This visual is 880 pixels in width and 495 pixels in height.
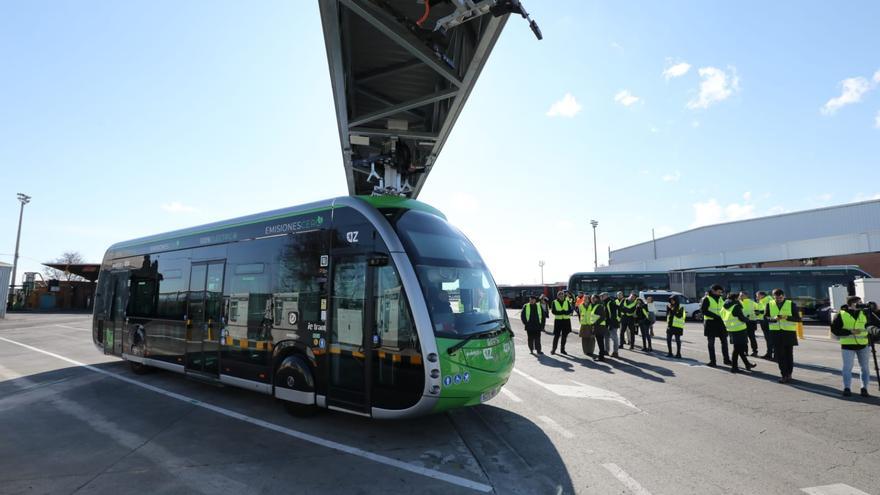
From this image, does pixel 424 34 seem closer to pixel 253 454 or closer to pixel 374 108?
pixel 374 108

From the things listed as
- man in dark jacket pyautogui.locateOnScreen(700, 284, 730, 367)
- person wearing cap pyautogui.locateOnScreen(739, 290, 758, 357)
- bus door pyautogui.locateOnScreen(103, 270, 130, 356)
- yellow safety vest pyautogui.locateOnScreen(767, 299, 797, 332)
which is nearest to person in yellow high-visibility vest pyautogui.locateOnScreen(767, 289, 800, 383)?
yellow safety vest pyautogui.locateOnScreen(767, 299, 797, 332)

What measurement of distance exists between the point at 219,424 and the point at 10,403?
14.3ft

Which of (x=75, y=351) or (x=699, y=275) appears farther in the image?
(x=699, y=275)

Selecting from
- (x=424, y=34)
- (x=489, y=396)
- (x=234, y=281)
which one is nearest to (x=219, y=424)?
(x=234, y=281)

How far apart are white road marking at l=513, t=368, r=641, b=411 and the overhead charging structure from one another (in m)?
5.46

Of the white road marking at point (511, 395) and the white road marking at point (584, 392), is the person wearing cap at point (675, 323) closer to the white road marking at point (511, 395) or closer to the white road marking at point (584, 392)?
the white road marking at point (584, 392)

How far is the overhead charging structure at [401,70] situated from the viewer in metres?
5.84

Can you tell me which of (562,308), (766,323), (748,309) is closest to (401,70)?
(562,308)

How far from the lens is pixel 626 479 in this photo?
396 centimetres

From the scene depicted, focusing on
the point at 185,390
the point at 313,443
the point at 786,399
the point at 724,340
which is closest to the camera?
the point at 313,443

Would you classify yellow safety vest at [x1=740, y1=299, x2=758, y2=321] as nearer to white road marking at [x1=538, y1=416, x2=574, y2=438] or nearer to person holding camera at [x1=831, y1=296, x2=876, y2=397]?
person holding camera at [x1=831, y1=296, x2=876, y2=397]

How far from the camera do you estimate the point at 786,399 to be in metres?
6.84

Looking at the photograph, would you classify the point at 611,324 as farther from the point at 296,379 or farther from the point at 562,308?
the point at 296,379

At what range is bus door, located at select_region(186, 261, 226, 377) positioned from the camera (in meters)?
7.20
